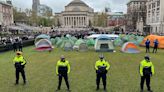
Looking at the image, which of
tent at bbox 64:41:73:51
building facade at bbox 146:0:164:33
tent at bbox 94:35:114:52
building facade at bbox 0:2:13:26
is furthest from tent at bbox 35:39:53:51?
building facade at bbox 146:0:164:33

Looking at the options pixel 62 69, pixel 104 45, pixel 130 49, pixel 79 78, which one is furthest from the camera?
Answer: pixel 104 45

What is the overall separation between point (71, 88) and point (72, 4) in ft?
598

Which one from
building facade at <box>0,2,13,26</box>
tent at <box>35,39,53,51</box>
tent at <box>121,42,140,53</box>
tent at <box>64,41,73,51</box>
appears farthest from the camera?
building facade at <box>0,2,13,26</box>

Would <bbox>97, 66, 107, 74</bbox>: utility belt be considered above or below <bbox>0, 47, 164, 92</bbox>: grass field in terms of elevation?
above

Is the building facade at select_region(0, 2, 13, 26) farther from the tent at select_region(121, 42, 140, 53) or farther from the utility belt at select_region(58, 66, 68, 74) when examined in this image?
the utility belt at select_region(58, 66, 68, 74)

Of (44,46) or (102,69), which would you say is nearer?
(102,69)

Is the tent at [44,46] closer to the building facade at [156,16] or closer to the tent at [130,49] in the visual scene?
the tent at [130,49]

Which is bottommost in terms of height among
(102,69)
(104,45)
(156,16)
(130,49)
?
(130,49)

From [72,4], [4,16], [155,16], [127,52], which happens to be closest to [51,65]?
[127,52]

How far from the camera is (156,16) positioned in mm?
93438

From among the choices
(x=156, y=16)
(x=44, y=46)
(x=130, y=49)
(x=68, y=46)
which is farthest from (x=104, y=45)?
(x=156, y=16)

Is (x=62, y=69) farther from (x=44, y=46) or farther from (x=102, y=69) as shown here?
(x=44, y=46)

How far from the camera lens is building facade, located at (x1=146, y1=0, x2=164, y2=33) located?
285 ft

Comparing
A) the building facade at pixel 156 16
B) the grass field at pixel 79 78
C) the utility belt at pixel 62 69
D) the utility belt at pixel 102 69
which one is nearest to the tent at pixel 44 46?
the grass field at pixel 79 78
